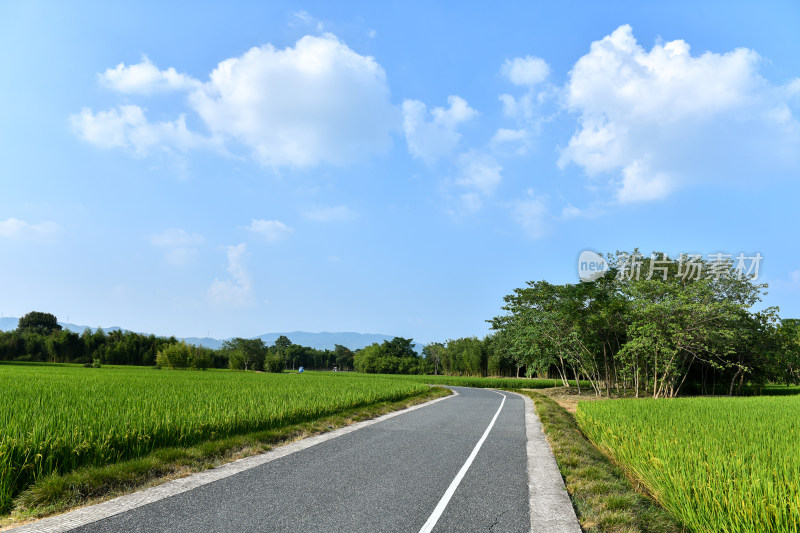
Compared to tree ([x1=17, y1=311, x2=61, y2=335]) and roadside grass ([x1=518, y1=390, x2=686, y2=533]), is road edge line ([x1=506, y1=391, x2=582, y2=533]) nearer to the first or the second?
roadside grass ([x1=518, y1=390, x2=686, y2=533])

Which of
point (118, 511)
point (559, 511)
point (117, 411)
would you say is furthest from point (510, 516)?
point (117, 411)

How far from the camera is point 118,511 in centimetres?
464

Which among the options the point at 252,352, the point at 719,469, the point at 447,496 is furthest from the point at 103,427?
the point at 252,352

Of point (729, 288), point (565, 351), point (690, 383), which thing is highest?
point (729, 288)

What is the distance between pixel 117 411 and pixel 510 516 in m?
7.65

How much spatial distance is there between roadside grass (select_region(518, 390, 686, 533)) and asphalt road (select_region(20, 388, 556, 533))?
2.31ft

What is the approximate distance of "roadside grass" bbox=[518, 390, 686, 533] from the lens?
4.71 meters

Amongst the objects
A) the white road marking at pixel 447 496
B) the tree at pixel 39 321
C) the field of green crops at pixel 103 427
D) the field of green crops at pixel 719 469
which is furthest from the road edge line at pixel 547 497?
the tree at pixel 39 321

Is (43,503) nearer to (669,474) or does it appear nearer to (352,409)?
(669,474)

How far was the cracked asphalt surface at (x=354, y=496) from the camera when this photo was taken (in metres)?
4.40

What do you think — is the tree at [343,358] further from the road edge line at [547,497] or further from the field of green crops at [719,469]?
the field of green crops at [719,469]

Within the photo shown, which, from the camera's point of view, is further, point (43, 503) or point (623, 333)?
point (623, 333)

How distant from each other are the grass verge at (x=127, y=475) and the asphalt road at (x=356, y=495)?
776 mm

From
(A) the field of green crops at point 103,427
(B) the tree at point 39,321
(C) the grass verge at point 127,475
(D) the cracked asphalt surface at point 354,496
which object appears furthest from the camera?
(B) the tree at point 39,321
